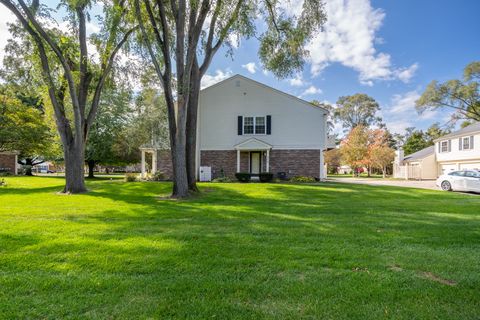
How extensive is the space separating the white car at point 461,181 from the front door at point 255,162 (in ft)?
36.4

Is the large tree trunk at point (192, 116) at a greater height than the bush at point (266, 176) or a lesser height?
greater

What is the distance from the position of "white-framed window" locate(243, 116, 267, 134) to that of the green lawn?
13441 millimetres

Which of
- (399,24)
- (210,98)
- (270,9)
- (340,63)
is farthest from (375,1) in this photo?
(210,98)

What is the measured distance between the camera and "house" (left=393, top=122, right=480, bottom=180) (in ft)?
81.2

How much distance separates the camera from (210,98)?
19625mm

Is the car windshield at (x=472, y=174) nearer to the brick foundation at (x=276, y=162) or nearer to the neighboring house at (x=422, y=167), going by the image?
the brick foundation at (x=276, y=162)

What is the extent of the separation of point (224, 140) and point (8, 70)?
12.2 meters

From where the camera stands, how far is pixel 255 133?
1925 centimetres

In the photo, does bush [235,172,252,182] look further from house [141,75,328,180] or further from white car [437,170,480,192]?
white car [437,170,480,192]

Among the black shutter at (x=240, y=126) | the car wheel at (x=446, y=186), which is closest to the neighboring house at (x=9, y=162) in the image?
the black shutter at (x=240, y=126)

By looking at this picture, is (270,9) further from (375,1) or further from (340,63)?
(340,63)

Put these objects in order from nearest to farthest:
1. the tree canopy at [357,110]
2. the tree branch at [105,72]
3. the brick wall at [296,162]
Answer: the tree branch at [105,72], the brick wall at [296,162], the tree canopy at [357,110]

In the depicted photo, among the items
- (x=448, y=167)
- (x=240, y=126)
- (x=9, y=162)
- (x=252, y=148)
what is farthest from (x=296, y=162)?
(x=9, y=162)

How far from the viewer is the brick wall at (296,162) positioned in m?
18.7
